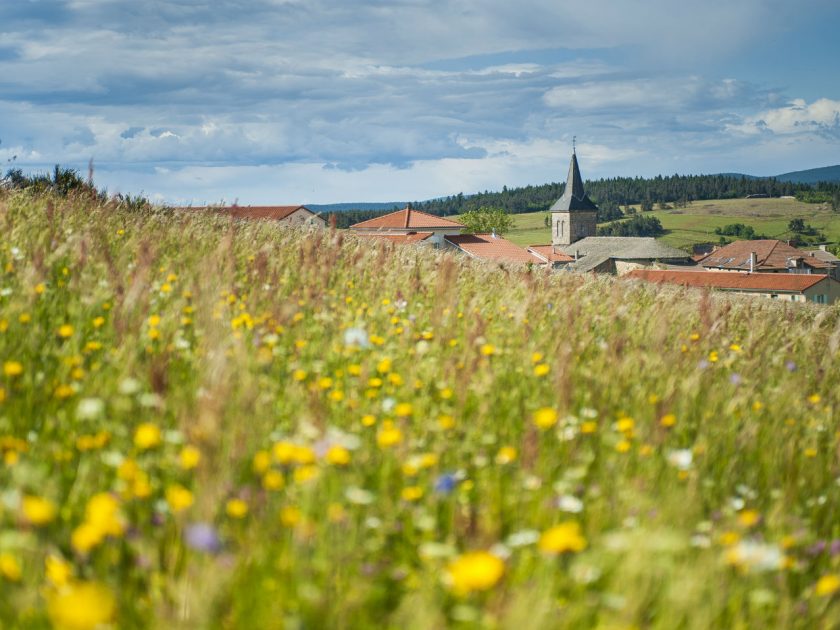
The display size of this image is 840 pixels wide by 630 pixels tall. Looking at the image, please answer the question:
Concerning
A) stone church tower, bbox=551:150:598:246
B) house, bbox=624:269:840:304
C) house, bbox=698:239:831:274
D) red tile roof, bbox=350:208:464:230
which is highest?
stone church tower, bbox=551:150:598:246

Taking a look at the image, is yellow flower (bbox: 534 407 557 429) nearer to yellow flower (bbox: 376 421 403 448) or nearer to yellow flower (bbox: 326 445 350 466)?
yellow flower (bbox: 376 421 403 448)

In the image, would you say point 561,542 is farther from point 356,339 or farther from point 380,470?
point 356,339

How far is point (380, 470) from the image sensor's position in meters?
3.13

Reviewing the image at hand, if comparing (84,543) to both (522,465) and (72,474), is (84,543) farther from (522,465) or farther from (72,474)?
(522,465)

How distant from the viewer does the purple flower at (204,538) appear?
1979 millimetres

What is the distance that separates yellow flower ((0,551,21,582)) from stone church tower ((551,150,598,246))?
552 feet

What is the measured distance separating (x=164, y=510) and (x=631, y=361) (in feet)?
10.0

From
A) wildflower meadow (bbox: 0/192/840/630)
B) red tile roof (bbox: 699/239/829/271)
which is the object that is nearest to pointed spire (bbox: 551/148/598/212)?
red tile roof (bbox: 699/239/829/271)

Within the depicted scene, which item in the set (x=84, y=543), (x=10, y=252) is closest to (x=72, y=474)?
(x=84, y=543)

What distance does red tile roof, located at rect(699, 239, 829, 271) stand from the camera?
120938 millimetres

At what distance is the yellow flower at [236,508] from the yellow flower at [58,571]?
498 millimetres

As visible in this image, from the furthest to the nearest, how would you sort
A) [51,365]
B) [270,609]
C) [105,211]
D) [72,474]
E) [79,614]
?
[105,211], [51,365], [72,474], [270,609], [79,614]

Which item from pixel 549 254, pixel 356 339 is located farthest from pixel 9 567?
pixel 549 254

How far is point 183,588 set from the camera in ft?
6.17
